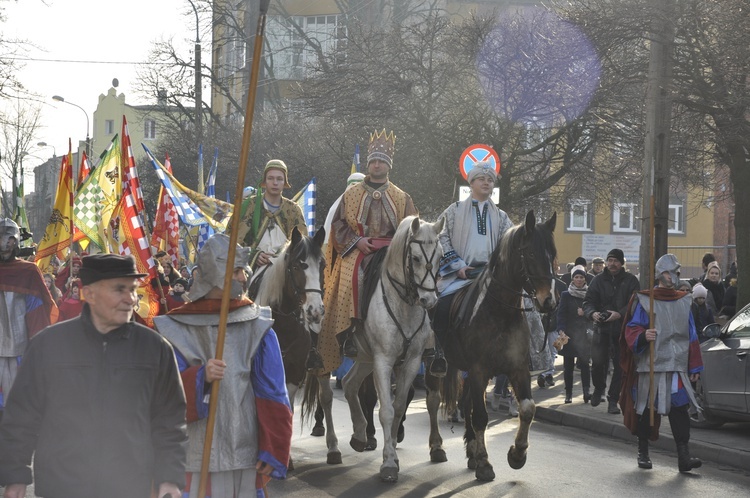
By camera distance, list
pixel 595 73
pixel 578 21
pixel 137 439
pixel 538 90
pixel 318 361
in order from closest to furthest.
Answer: pixel 137 439 → pixel 318 361 → pixel 578 21 → pixel 595 73 → pixel 538 90

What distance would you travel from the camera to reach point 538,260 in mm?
9469

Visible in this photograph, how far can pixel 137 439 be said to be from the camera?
15.4 ft

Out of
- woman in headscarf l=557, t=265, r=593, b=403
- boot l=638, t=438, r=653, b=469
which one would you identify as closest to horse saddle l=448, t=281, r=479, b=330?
boot l=638, t=438, r=653, b=469

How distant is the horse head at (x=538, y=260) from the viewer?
9.34m

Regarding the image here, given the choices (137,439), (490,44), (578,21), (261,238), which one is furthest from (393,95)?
(137,439)

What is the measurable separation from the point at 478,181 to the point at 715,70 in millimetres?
5854

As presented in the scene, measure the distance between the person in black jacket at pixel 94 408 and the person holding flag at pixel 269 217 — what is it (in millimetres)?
6052

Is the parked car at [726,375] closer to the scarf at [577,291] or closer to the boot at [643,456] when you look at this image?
the boot at [643,456]

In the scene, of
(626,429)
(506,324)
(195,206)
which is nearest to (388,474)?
(506,324)

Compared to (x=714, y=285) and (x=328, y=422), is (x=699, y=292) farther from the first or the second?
(x=328, y=422)

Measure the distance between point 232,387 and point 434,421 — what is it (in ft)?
17.7

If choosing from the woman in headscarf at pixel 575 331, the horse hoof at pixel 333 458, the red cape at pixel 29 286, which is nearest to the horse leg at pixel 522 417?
A: the horse hoof at pixel 333 458

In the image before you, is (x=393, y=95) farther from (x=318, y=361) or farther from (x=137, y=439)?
(x=137, y=439)

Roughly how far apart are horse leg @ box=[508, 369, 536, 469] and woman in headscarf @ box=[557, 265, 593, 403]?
691cm
